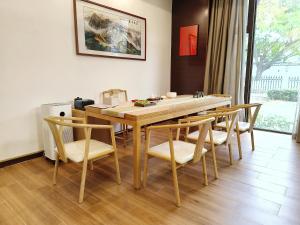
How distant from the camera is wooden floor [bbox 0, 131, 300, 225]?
1.53 meters

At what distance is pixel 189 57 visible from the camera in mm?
4199

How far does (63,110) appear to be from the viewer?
2.45 meters

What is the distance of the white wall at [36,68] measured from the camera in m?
2.27

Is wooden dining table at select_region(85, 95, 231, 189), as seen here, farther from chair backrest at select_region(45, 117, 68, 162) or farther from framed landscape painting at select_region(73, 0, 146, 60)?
framed landscape painting at select_region(73, 0, 146, 60)

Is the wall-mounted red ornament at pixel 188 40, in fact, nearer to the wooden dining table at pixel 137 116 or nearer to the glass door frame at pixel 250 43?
the glass door frame at pixel 250 43

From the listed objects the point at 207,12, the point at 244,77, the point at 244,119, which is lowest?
the point at 244,119

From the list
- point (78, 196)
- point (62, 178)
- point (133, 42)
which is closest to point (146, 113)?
point (78, 196)

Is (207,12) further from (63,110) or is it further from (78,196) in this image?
(78,196)

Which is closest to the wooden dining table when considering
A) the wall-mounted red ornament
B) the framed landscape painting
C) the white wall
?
the white wall

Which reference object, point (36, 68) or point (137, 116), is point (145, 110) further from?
point (36, 68)

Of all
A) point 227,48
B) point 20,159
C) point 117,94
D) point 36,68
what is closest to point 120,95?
point 117,94

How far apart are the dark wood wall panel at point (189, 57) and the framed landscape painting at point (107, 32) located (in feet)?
2.91

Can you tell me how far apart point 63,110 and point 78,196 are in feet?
3.50

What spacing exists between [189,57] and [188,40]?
1.07 ft
